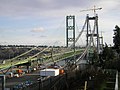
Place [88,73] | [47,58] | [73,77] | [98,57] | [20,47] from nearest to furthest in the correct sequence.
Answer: [73,77] → [88,73] → [98,57] → [47,58] → [20,47]

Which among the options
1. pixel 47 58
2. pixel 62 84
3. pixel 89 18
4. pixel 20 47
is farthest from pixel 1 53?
pixel 62 84

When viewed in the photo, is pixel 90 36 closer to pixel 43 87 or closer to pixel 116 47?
pixel 116 47

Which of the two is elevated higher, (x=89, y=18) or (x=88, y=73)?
(x=89, y=18)

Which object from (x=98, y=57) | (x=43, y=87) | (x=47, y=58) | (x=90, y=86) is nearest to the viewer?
(x=43, y=87)

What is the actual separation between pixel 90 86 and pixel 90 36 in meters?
42.5

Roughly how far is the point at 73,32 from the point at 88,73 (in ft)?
87.8

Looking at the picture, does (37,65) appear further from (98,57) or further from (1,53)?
(1,53)

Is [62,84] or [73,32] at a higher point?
[73,32]

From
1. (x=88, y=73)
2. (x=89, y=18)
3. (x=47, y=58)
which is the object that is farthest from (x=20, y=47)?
(x=88, y=73)

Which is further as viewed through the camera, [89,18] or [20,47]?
[20,47]

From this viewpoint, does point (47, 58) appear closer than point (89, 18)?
No

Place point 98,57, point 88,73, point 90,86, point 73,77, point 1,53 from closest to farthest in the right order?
1. point 90,86
2. point 73,77
3. point 88,73
4. point 98,57
5. point 1,53

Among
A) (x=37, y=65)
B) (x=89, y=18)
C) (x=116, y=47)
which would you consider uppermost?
(x=89, y=18)

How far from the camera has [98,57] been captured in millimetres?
47906
